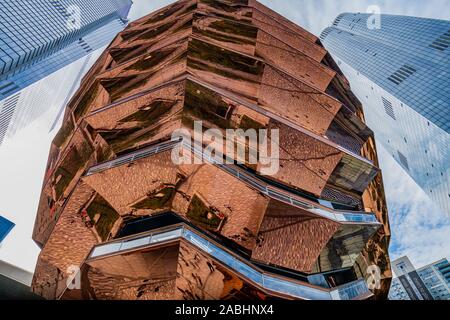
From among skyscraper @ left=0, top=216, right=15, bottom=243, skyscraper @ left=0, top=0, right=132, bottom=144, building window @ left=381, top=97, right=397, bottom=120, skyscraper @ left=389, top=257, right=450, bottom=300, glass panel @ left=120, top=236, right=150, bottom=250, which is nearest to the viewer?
glass panel @ left=120, top=236, right=150, bottom=250

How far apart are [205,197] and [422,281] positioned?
346 ft

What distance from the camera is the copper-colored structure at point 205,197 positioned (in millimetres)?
6434

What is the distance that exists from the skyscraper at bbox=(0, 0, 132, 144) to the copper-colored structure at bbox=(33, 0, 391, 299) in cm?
5766

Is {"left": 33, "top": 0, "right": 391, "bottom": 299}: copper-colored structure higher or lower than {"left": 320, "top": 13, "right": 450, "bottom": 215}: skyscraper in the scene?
lower

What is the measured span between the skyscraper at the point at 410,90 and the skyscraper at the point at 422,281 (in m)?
48.4

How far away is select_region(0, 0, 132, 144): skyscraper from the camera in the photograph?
55719mm

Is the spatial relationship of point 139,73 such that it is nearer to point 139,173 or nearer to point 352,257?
point 139,173

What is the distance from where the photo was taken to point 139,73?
11297mm

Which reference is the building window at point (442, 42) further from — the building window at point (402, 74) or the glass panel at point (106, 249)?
the glass panel at point (106, 249)

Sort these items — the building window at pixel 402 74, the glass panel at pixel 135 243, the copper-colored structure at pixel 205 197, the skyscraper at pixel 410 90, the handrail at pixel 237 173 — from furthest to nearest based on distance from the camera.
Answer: the building window at pixel 402 74
the skyscraper at pixel 410 90
the handrail at pixel 237 173
the copper-colored structure at pixel 205 197
the glass panel at pixel 135 243

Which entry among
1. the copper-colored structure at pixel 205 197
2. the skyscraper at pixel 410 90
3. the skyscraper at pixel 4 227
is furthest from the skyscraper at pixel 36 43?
the skyscraper at pixel 410 90

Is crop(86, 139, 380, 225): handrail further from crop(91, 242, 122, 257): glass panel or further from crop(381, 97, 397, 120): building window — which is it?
crop(381, 97, 397, 120): building window

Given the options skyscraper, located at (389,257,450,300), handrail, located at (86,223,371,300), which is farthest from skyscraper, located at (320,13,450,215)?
skyscraper, located at (389,257,450,300)

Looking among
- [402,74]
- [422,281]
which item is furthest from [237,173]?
[422,281]
